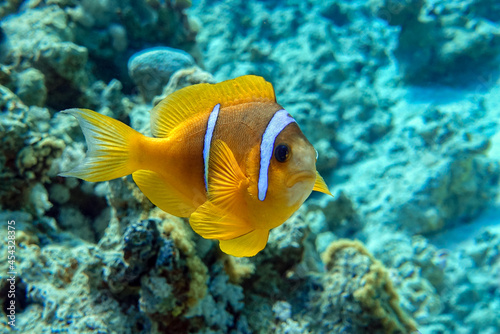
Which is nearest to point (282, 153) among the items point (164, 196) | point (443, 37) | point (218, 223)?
point (218, 223)

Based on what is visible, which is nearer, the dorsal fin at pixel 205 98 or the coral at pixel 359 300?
the dorsal fin at pixel 205 98

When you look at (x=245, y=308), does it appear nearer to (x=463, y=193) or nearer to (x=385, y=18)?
(x=463, y=193)

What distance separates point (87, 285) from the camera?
2.09 m

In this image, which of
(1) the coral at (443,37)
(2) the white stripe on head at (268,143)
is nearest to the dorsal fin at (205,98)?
(2) the white stripe on head at (268,143)

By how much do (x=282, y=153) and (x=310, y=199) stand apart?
480 cm

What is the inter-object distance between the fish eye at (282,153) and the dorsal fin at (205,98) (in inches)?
9.2

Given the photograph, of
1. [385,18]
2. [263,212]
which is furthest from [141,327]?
[385,18]

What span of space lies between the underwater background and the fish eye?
117 centimetres

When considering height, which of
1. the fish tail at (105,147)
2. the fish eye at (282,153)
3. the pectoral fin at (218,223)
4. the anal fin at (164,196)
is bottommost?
the anal fin at (164,196)

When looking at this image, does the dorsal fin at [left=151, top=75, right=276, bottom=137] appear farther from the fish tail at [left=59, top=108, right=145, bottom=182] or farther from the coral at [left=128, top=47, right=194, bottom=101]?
the coral at [left=128, top=47, right=194, bottom=101]

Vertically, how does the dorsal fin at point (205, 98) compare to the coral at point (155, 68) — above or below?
above

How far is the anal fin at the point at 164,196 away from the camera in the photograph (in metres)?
1.18

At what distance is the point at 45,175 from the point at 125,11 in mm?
3554

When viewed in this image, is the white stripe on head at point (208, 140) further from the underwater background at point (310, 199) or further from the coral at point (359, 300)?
the coral at point (359, 300)
